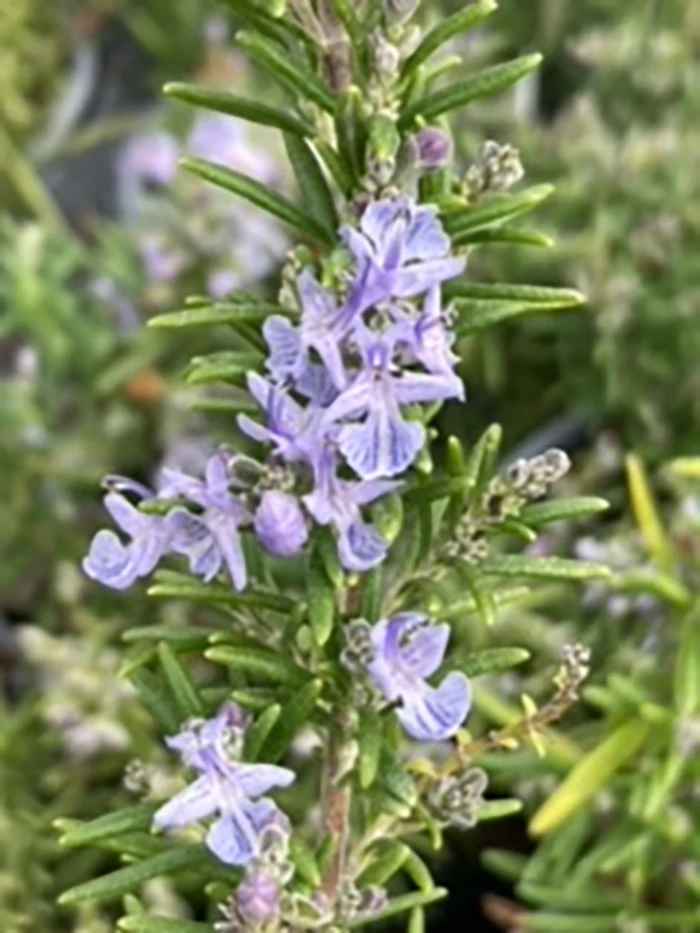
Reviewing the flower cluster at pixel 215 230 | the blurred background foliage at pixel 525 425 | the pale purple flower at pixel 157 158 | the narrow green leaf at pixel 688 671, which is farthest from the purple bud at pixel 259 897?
the pale purple flower at pixel 157 158

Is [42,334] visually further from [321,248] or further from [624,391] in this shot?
[321,248]

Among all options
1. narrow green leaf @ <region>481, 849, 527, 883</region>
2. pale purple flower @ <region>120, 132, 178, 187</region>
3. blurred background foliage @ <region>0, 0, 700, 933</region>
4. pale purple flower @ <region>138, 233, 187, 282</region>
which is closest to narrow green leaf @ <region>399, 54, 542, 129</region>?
blurred background foliage @ <region>0, 0, 700, 933</region>

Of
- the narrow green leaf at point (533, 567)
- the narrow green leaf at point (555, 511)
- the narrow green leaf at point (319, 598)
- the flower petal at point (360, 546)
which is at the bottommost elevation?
the narrow green leaf at point (533, 567)

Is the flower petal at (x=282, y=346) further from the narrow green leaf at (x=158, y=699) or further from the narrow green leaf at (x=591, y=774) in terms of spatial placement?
the narrow green leaf at (x=591, y=774)

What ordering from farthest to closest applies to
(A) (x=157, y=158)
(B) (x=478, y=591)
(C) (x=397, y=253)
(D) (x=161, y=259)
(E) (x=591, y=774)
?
(A) (x=157, y=158)
(D) (x=161, y=259)
(E) (x=591, y=774)
(B) (x=478, y=591)
(C) (x=397, y=253)

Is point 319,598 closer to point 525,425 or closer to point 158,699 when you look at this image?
point 158,699

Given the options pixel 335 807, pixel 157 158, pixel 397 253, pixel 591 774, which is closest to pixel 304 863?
pixel 335 807
